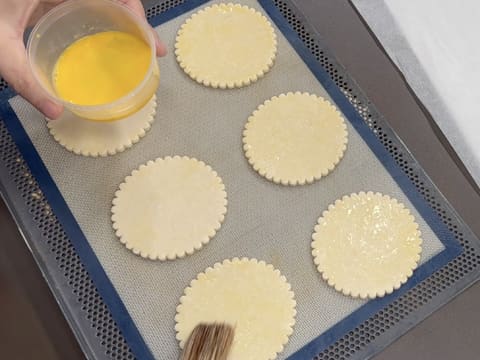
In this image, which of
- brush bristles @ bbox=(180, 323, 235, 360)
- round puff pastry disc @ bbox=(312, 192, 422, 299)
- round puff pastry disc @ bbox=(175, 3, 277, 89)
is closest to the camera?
brush bristles @ bbox=(180, 323, 235, 360)

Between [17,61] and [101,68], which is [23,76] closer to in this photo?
[17,61]

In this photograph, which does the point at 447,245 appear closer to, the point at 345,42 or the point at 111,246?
the point at 345,42

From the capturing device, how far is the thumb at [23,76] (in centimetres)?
104

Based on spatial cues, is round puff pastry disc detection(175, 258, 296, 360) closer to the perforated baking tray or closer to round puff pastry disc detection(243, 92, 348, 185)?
the perforated baking tray

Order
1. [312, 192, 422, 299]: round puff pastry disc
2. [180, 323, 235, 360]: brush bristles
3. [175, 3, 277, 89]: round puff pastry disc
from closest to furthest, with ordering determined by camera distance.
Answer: [180, 323, 235, 360]: brush bristles < [312, 192, 422, 299]: round puff pastry disc < [175, 3, 277, 89]: round puff pastry disc

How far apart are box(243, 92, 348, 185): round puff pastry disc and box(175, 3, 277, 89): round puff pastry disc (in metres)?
0.09

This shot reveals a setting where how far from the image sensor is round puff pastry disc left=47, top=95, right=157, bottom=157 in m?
1.23

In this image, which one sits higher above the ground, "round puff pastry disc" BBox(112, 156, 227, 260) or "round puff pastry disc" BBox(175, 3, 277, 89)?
"round puff pastry disc" BBox(175, 3, 277, 89)

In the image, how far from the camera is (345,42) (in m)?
1.37

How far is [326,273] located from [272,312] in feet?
0.42

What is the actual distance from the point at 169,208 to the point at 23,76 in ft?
1.19

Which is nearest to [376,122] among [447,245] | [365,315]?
[447,245]

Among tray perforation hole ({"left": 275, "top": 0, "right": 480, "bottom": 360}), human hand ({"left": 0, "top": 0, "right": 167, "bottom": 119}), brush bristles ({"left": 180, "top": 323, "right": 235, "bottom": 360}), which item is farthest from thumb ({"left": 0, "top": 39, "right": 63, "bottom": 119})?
tray perforation hole ({"left": 275, "top": 0, "right": 480, "bottom": 360})

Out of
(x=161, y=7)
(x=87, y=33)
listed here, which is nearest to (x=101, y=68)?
(x=87, y=33)
